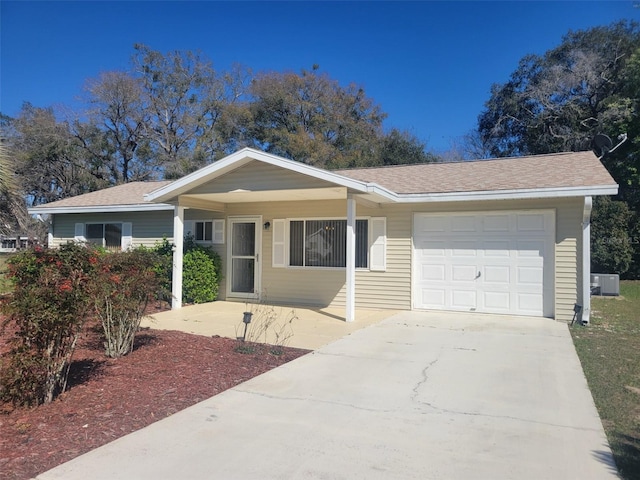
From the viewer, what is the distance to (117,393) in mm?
4773

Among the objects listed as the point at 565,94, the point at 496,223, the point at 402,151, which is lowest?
the point at 496,223

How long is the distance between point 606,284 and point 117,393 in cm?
1420

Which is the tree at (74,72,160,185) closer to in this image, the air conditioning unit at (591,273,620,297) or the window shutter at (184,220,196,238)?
the window shutter at (184,220,196,238)

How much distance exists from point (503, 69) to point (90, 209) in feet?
80.4

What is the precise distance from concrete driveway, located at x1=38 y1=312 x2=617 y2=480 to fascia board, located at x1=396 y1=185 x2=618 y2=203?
3.46 m

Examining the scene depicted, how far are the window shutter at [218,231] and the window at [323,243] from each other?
2051 mm

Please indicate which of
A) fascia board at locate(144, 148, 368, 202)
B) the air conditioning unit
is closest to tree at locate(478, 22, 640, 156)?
the air conditioning unit

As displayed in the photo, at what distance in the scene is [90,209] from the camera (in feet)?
45.9

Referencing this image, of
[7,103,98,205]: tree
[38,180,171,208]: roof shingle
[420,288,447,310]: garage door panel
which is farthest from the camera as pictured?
[7,103,98,205]: tree

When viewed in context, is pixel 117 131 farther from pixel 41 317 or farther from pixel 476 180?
pixel 41 317

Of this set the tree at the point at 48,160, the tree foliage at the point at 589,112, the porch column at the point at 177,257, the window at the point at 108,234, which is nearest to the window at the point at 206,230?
the porch column at the point at 177,257

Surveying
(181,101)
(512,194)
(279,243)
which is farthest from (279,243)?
(181,101)

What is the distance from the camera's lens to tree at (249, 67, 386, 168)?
2809 cm

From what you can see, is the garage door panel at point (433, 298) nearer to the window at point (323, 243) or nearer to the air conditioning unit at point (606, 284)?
the window at point (323, 243)
